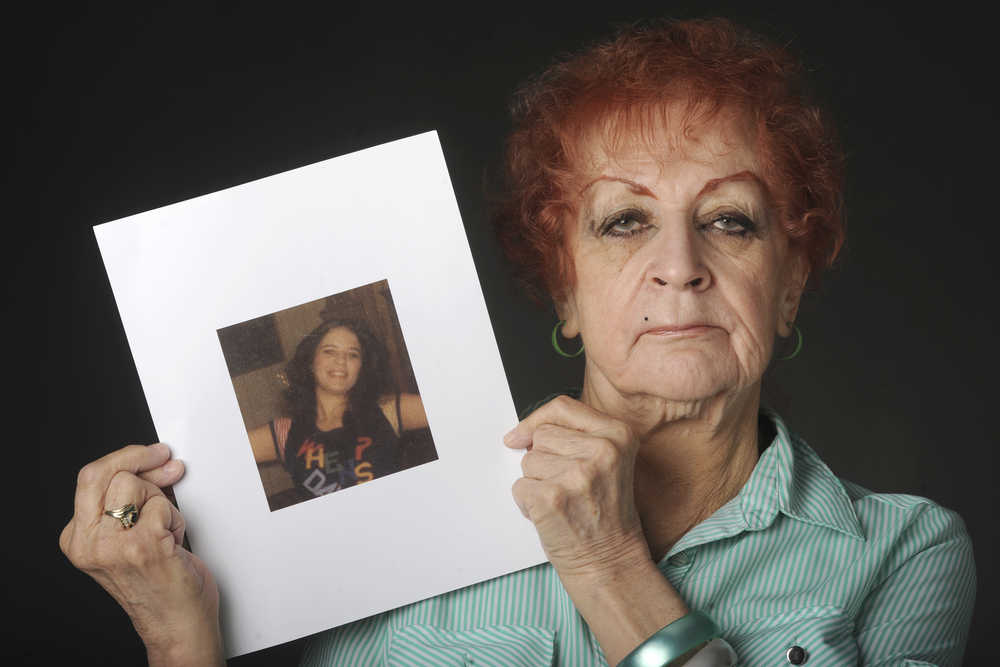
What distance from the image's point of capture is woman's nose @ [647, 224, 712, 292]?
1954 mm

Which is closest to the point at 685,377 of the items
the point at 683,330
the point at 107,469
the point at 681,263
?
the point at 683,330

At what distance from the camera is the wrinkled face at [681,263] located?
1.98 metres

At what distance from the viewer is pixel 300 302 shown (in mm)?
1831

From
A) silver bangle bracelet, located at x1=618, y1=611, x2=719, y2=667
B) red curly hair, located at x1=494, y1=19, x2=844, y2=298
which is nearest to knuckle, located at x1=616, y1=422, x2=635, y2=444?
silver bangle bracelet, located at x1=618, y1=611, x2=719, y2=667

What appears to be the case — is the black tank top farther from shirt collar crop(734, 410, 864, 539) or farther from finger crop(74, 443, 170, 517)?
shirt collar crop(734, 410, 864, 539)

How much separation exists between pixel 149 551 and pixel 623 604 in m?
0.83

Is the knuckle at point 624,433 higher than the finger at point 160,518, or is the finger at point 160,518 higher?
the finger at point 160,518

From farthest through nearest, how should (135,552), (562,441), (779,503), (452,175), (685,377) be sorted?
(452,175), (779,503), (685,377), (562,441), (135,552)

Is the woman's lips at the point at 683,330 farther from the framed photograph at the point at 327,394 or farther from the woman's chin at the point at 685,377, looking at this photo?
the framed photograph at the point at 327,394

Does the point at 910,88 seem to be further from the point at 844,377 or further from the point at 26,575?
the point at 26,575

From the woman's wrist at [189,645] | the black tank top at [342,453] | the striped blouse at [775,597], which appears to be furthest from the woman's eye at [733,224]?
the woman's wrist at [189,645]

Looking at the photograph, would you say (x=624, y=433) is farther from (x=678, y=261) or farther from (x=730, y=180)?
(x=730, y=180)

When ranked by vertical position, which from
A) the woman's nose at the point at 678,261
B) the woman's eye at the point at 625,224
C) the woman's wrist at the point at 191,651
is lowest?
the woman's wrist at the point at 191,651

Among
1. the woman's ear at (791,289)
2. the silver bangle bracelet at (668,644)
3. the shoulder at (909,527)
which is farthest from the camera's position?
the woman's ear at (791,289)
